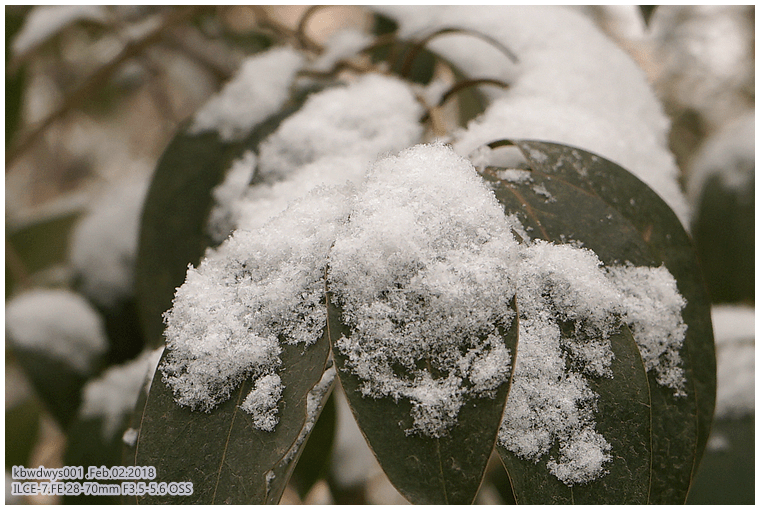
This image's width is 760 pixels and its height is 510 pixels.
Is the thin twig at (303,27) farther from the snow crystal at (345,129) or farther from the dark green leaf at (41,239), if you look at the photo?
the dark green leaf at (41,239)

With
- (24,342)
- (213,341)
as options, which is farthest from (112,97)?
(213,341)

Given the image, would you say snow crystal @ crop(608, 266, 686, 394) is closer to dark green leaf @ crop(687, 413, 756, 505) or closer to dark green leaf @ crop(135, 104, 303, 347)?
dark green leaf @ crop(687, 413, 756, 505)

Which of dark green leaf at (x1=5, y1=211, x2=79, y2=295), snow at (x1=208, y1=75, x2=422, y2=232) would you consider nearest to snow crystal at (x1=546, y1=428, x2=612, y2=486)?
snow at (x1=208, y1=75, x2=422, y2=232)

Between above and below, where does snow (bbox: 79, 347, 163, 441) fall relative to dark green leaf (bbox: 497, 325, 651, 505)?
below

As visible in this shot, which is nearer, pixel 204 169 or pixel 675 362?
pixel 675 362

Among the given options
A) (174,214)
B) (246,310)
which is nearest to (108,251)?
(174,214)

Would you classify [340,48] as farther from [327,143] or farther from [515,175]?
[515,175]

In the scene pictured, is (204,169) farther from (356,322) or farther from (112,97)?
(112,97)
